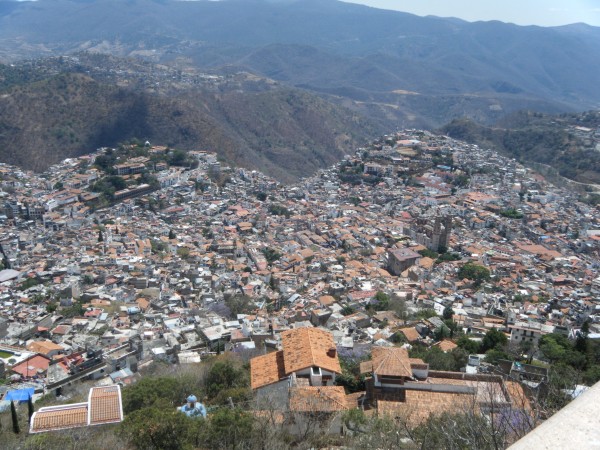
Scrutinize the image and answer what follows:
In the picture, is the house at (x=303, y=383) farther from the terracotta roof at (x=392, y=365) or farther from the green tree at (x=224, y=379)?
the terracotta roof at (x=392, y=365)

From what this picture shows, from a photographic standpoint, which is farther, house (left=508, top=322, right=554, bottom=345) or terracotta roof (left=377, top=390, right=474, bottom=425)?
house (left=508, top=322, right=554, bottom=345)

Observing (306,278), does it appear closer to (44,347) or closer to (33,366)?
(44,347)

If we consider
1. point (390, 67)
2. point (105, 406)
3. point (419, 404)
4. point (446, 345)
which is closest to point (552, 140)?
point (446, 345)

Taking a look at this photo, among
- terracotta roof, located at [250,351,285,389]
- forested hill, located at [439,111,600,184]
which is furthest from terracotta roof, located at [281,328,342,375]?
forested hill, located at [439,111,600,184]

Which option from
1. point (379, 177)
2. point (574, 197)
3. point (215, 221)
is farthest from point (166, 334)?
point (574, 197)

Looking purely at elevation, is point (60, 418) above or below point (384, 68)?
below

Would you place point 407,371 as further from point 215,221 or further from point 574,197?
point 574,197

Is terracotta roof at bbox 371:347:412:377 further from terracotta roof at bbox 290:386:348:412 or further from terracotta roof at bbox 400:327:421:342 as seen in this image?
terracotta roof at bbox 400:327:421:342
